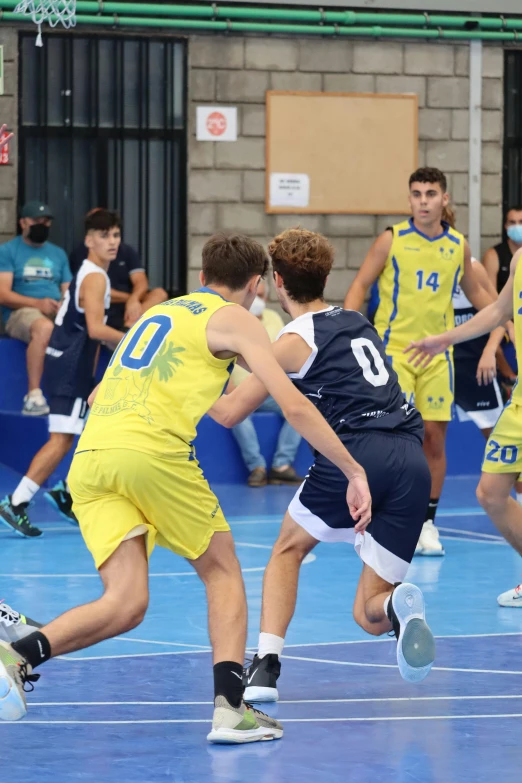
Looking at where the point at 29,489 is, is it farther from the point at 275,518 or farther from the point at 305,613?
the point at 305,613

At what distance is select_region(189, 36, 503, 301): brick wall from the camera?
11516 millimetres

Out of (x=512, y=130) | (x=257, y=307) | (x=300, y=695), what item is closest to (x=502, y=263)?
(x=512, y=130)

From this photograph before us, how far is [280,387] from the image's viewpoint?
389 centimetres

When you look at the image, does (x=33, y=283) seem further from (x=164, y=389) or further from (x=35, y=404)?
(x=164, y=389)

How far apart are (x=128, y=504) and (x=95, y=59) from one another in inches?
319

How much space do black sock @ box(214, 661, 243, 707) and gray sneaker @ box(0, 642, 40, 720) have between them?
565 millimetres

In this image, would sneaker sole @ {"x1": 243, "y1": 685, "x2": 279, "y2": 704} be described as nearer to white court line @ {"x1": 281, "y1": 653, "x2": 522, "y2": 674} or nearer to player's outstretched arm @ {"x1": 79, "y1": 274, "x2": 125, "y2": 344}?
white court line @ {"x1": 281, "y1": 653, "x2": 522, "y2": 674}

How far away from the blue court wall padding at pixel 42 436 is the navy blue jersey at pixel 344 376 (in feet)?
18.5

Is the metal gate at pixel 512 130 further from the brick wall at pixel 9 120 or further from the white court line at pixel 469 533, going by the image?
the white court line at pixel 469 533

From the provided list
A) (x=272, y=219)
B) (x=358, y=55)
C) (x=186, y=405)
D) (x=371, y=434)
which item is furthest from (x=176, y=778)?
(x=358, y=55)

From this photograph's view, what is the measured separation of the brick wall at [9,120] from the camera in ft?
36.2

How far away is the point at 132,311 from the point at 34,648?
6.67m

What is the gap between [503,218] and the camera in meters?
12.3

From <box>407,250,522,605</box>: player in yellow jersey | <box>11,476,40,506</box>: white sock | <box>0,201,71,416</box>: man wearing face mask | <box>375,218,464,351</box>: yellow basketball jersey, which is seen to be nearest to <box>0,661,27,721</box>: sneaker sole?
<box>407,250,522,605</box>: player in yellow jersey
